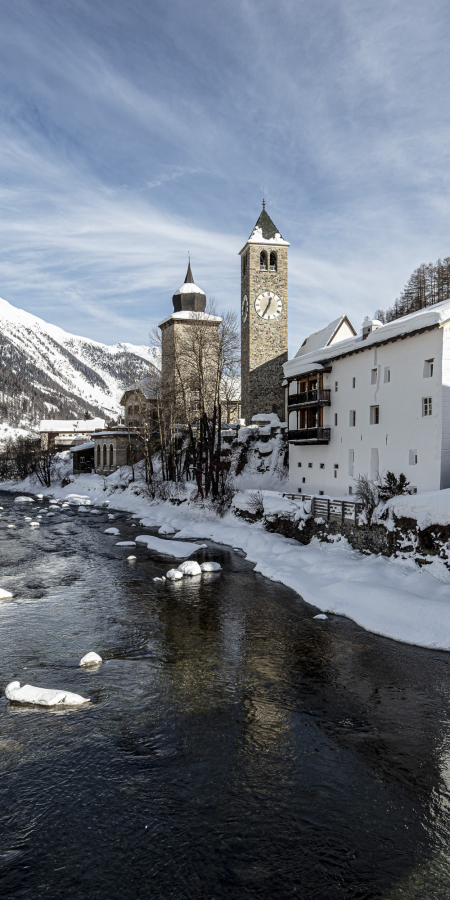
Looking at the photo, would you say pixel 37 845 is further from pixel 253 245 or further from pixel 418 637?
pixel 253 245

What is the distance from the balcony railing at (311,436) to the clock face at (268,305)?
2032cm

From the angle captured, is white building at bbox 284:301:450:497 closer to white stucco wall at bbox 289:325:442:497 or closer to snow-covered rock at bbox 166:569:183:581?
white stucco wall at bbox 289:325:442:497

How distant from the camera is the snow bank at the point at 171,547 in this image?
27.2 metres

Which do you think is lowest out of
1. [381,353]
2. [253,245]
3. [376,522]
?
[376,522]

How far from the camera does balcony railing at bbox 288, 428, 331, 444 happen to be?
33.5m

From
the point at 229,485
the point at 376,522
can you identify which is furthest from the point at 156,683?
the point at 229,485

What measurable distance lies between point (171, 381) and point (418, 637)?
117 ft

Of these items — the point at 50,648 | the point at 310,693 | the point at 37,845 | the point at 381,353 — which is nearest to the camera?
the point at 37,845

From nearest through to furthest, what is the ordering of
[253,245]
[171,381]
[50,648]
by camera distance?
1. [50,648]
2. [171,381]
3. [253,245]

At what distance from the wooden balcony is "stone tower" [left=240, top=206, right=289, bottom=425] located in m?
14.4

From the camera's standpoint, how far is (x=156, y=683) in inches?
487

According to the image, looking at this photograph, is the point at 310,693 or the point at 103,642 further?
the point at 103,642

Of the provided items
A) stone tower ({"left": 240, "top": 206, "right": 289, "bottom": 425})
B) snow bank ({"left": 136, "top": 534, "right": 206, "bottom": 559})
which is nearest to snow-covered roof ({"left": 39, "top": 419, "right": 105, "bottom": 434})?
stone tower ({"left": 240, "top": 206, "right": 289, "bottom": 425})

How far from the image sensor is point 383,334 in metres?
26.9
